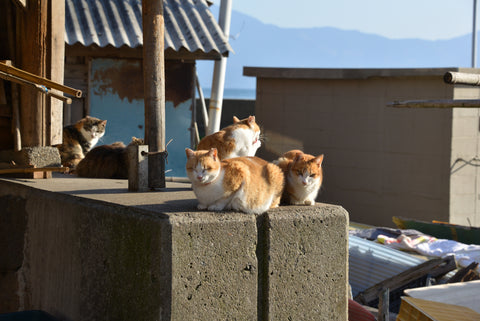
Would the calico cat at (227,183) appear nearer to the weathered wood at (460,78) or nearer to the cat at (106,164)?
the weathered wood at (460,78)

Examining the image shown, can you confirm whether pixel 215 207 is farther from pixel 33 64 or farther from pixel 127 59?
pixel 127 59

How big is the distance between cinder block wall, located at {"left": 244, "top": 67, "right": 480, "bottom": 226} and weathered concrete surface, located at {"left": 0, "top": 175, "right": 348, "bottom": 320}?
6.33 metres

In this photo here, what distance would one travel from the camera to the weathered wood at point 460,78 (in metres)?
4.10

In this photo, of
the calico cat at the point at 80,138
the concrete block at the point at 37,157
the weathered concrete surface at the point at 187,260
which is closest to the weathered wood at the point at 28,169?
the concrete block at the point at 37,157

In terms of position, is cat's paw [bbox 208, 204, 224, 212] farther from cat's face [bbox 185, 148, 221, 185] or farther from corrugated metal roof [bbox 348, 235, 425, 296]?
corrugated metal roof [bbox 348, 235, 425, 296]

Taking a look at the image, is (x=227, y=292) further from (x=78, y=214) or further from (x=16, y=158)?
(x=16, y=158)

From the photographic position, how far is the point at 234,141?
162 inches

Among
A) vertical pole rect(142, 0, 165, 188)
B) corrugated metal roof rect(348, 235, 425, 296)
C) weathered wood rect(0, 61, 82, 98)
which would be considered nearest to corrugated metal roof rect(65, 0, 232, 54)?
corrugated metal roof rect(348, 235, 425, 296)

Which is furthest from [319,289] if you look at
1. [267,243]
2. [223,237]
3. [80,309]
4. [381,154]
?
[381,154]

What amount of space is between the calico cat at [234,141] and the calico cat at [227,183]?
82cm

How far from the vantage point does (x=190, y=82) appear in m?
8.73

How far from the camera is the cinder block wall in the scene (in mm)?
9211

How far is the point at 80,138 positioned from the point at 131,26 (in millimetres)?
2531

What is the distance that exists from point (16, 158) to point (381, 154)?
258 inches
